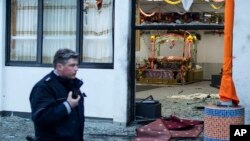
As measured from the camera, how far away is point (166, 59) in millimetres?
26297

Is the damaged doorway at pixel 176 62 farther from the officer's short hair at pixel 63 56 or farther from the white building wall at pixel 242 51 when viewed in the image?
the officer's short hair at pixel 63 56

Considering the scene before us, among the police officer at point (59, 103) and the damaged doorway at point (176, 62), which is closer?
the police officer at point (59, 103)


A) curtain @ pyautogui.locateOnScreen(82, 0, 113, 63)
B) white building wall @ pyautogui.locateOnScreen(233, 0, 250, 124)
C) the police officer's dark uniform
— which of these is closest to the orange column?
white building wall @ pyautogui.locateOnScreen(233, 0, 250, 124)

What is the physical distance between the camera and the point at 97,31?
436 inches

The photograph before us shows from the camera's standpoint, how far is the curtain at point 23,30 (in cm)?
1166

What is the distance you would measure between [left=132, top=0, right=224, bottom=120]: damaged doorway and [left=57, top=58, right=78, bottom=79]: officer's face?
807 centimetres

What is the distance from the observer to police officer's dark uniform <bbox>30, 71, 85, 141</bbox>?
4.18 metres

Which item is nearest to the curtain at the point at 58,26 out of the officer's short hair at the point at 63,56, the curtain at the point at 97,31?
the curtain at the point at 97,31

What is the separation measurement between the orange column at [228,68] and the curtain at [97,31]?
11.0 ft

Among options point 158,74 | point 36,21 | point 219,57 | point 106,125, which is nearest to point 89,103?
point 106,125

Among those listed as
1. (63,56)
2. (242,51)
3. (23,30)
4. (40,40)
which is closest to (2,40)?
(23,30)

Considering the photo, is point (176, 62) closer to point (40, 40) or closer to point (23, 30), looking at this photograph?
point (23, 30)

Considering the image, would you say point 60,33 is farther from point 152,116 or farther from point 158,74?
point 158,74

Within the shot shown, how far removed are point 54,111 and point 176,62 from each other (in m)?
22.2
